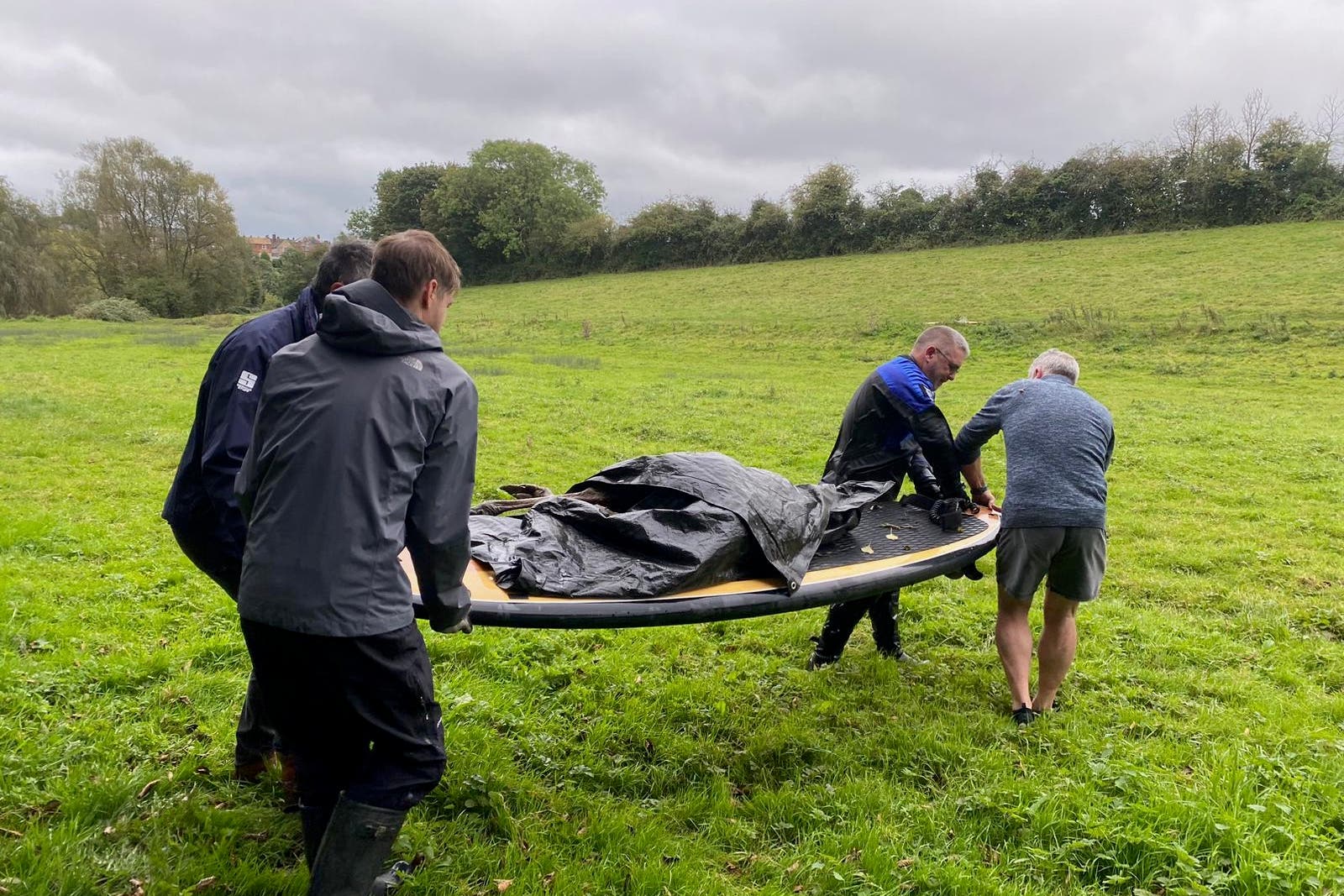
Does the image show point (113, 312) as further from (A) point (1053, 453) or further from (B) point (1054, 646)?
(B) point (1054, 646)

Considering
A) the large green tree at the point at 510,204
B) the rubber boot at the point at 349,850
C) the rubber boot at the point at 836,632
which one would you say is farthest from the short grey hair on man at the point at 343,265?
the large green tree at the point at 510,204

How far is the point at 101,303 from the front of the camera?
4422 cm

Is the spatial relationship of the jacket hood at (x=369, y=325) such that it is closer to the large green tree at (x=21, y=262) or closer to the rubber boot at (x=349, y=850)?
the rubber boot at (x=349, y=850)

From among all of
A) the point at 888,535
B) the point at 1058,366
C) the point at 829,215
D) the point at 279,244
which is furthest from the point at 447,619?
the point at 279,244

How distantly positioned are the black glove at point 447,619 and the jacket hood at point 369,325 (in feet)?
Result: 2.76

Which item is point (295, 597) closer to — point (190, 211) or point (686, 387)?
point (686, 387)

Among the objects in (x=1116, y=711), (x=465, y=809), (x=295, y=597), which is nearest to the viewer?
(x=295, y=597)

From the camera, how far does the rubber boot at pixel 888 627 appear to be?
17.1ft

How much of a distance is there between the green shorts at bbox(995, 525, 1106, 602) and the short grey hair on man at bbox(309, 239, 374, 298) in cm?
344

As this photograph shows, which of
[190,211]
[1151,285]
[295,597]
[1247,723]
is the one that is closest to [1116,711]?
[1247,723]

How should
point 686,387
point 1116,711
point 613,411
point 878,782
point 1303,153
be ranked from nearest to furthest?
point 878,782 < point 1116,711 < point 613,411 < point 686,387 < point 1303,153

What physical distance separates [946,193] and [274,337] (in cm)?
4762

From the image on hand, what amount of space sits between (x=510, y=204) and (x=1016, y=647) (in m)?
58.9

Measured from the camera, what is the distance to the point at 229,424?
114 inches
